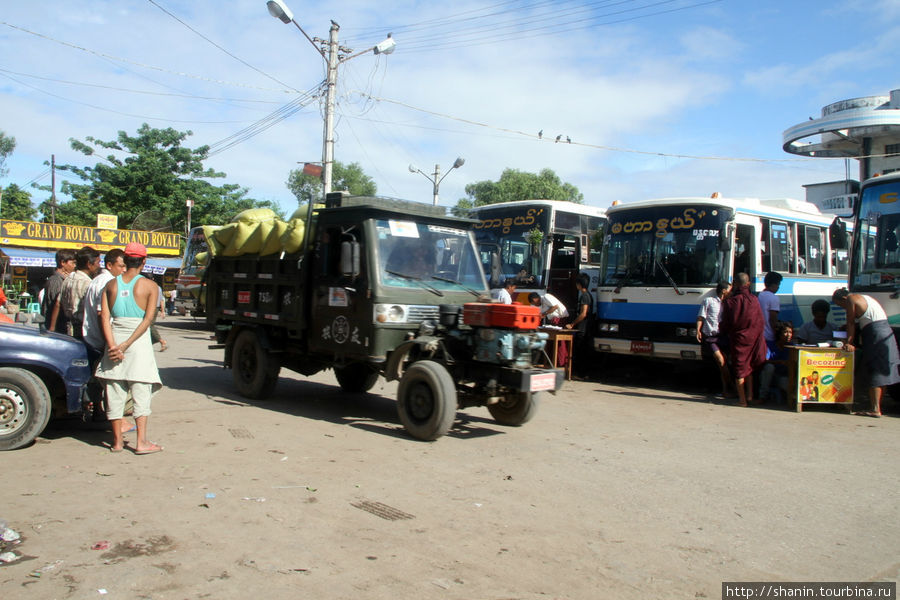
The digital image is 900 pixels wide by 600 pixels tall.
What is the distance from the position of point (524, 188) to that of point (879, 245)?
1808 inches

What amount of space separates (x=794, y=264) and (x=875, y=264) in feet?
9.04

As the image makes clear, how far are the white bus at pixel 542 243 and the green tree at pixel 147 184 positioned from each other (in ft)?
72.3

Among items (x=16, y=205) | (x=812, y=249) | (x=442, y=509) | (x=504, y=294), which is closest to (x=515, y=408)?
(x=442, y=509)

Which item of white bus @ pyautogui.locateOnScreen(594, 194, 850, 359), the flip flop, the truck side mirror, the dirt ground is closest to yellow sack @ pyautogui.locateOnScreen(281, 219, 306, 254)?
the truck side mirror

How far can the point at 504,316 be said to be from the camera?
259 inches

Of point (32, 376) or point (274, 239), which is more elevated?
point (274, 239)

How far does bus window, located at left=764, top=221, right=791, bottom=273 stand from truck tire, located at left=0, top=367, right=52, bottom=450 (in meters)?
10.9

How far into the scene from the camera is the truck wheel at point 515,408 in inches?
288

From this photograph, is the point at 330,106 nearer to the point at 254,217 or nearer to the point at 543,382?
the point at 254,217

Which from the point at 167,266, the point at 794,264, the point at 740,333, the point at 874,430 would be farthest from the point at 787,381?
the point at 167,266

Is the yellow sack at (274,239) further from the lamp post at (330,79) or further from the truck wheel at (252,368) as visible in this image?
the lamp post at (330,79)

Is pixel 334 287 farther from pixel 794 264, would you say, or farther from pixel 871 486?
pixel 794 264

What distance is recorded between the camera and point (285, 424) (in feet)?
24.7

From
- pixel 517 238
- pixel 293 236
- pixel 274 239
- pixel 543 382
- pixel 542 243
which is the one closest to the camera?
pixel 543 382
